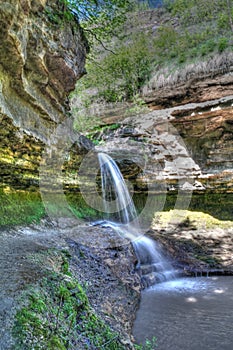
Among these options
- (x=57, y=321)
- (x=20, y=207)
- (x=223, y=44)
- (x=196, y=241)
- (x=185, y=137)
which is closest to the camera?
(x=57, y=321)

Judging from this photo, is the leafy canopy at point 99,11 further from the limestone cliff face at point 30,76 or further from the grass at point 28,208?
the grass at point 28,208

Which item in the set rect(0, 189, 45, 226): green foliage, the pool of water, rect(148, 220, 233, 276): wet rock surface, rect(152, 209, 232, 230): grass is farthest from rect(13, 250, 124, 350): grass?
rect(152, 209, 232, 230): grass

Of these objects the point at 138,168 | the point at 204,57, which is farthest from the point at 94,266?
the point at 204,57

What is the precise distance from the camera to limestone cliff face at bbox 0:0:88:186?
3.72 meters

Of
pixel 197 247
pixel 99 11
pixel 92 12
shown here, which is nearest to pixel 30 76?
pixel 92 12

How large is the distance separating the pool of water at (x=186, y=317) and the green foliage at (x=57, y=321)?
111 centimetres

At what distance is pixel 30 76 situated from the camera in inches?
183

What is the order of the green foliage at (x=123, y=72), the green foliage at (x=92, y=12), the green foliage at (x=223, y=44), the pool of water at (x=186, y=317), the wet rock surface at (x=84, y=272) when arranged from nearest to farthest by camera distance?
the wet rock surface at (x=84, y=272) < the pool of water at (x=186, y=317) < the green foliage at (x=92, y=12) < the green foliage at (x=223, y=44) < the green foliage at (x=123, y=72)

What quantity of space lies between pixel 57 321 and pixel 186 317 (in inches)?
98.0

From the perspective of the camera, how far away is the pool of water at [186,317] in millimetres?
2730

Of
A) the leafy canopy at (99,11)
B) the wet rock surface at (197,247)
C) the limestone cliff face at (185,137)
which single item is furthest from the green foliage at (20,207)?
the limestone cliff face at (185,137)

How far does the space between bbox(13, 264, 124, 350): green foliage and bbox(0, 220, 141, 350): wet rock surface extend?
0.08 metres

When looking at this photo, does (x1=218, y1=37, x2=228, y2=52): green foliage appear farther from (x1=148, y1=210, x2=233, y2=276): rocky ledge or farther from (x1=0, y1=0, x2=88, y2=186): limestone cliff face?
(x1=148, y1=210, x2=233, y2=276): rocky ledge

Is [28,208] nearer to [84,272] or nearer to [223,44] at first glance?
[84,272]
